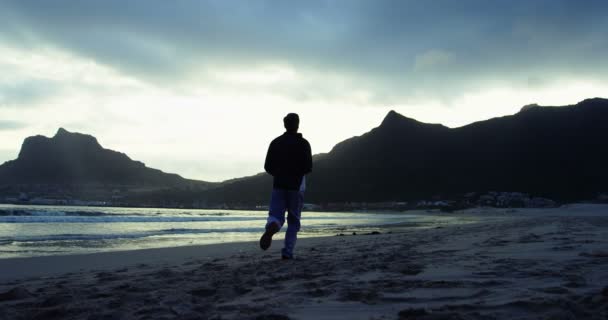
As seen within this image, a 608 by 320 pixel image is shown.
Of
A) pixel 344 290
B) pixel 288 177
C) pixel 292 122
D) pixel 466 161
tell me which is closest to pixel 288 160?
pixel 288 177

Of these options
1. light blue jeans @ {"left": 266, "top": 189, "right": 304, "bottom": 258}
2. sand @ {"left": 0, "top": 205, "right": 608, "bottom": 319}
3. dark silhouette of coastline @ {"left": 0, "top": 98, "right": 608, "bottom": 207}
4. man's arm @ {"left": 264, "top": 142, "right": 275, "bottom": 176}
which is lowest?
sand @ {"left": 0, "top": 205, "right": 608, "bottom": 319}

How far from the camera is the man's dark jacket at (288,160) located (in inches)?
230

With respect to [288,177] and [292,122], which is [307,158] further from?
[292,122]

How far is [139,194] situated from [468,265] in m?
Answer: 111

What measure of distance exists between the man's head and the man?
137 millimetres

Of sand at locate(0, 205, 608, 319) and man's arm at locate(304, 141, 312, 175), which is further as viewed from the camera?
man's arm at locate(304, 141, 312, 175)

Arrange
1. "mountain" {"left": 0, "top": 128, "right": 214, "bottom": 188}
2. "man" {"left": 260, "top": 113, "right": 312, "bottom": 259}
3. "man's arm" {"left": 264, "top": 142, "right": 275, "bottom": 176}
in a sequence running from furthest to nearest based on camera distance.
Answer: "mountain" {"left": 0, "top": 128, "right": 214, "bottom": 188} → "man's arm" {"left": 264, "top": 142, "right": 275, "bottom": 176} → "man" {"left": 260, "top": 113, "right": 312, "bottom": 259}

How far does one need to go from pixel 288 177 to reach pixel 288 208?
48 centimetres

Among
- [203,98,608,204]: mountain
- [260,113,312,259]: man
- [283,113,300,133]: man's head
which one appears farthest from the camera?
[203,98,608,204]: mountain

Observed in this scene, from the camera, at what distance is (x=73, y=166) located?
12238 centimetres

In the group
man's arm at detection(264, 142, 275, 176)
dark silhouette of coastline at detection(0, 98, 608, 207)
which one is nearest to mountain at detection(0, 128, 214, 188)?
dark silhouette of coastline at detection(0, 98, 608, 207)

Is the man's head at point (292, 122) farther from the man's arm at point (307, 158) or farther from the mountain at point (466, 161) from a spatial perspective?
the mountain at point (466, 161)

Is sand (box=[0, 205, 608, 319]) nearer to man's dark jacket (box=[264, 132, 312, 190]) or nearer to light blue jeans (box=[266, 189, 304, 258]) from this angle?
light blue jeans (box=[266, 189, 304, 258])

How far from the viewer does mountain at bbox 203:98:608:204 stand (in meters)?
66.3
